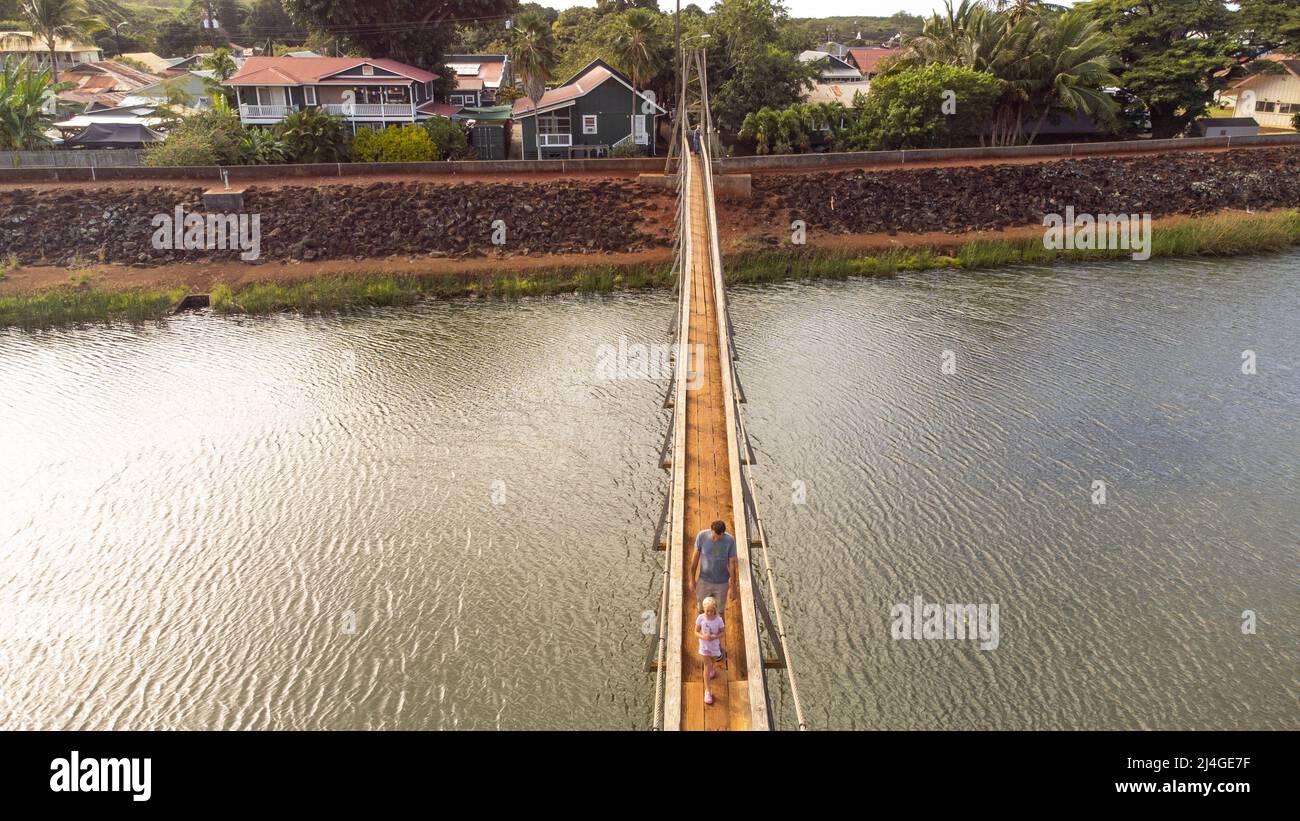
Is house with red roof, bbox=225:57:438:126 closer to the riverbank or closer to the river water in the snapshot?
the riverbank

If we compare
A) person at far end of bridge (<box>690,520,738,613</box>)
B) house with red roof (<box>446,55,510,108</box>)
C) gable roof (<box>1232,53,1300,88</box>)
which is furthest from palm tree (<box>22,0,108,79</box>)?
gable roof (<box>1232,53,1300,88</box>)

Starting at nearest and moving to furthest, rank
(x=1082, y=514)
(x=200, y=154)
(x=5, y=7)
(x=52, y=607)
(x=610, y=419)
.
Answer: (x=52, y=607), (x=1082, y=514), (x=610, y=419), (x=200, y=154), (x=5, y=7)

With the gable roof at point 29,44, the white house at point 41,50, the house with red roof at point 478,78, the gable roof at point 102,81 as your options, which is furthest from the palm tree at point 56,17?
the house with red roof at point 478,78

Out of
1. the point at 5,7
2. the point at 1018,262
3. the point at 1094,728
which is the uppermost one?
the point at 5,7

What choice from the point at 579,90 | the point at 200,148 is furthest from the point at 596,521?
the point at 200,148

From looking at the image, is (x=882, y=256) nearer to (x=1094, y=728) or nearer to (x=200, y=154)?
(x=1094, y=728)

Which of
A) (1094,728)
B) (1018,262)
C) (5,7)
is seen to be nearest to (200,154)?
(1018,262)
